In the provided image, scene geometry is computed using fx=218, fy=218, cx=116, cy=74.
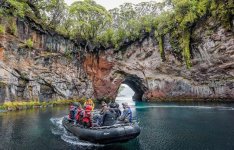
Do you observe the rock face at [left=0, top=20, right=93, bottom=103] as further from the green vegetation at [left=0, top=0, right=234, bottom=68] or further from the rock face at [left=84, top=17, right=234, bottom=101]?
the rock face at [left=84, top=17, right=234, bottom=101]

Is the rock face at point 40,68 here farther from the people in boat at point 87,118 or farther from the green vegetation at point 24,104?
the people in boat at point 87,118

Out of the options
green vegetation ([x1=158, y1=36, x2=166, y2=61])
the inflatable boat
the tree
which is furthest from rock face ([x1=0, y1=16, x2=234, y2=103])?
the inflatable boat

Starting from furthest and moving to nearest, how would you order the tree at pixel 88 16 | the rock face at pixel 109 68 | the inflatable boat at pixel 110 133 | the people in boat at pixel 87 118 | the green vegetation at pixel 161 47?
the green vegetation at pixel 161 47
the tree at pixel 88 16
the rock face at pixel 109 68
the people in boat at pixel 87 118
the inflatable boat at pixel 110 133

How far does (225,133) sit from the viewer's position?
49.5 feet

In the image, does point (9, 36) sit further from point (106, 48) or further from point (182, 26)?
point (182, 26)

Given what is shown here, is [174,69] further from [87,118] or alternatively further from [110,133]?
[110,133]

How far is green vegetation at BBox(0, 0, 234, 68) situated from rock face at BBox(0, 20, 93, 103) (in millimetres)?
2647

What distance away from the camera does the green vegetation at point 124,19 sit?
132 feet

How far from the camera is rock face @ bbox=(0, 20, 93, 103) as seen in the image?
36531 mm

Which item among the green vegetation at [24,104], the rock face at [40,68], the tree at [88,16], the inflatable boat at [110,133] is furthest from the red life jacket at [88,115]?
the tree at [88,16]

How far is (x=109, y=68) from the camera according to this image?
5281cm

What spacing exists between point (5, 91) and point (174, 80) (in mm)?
33977

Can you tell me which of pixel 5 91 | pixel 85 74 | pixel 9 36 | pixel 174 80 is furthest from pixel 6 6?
pixel 174 80

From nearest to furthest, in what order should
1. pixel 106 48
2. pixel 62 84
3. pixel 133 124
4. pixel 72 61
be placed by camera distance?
pixel 133 124 < pixel 62 84 < pixel 72 61 < pixel 106 48
